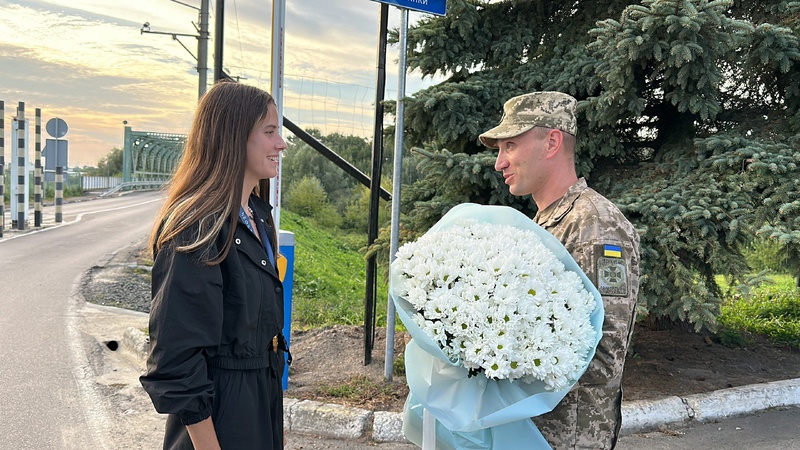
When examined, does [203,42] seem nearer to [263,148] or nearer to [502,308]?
[263,148]

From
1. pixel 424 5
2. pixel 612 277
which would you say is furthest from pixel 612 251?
pixel 424 5

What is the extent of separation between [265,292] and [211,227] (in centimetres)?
29

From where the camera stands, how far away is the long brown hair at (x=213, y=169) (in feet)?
5.95

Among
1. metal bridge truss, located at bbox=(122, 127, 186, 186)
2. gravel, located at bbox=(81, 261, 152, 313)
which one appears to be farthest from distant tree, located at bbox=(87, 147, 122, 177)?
gravel, located at bbox=(81, 261, 152, 313)

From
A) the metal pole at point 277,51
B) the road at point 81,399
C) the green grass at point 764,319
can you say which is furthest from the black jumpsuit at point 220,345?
the green grass at point 764,319

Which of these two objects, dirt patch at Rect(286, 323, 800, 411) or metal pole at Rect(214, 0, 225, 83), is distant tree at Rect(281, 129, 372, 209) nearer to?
dirt patch at Rect(286, 323, 800, 411)

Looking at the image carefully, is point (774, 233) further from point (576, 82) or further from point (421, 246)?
point (421, 246)

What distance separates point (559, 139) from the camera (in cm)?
223

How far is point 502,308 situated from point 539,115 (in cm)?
96

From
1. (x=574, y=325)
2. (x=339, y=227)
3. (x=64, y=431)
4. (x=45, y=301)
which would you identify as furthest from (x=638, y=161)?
(x=339, y=227)

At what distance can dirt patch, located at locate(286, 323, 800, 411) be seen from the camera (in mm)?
4945

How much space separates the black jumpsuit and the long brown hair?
63mm

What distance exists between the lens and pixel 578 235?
2064mm

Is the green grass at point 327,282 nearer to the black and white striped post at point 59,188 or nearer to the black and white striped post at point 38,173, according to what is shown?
the black and white striped post at point 59,188
